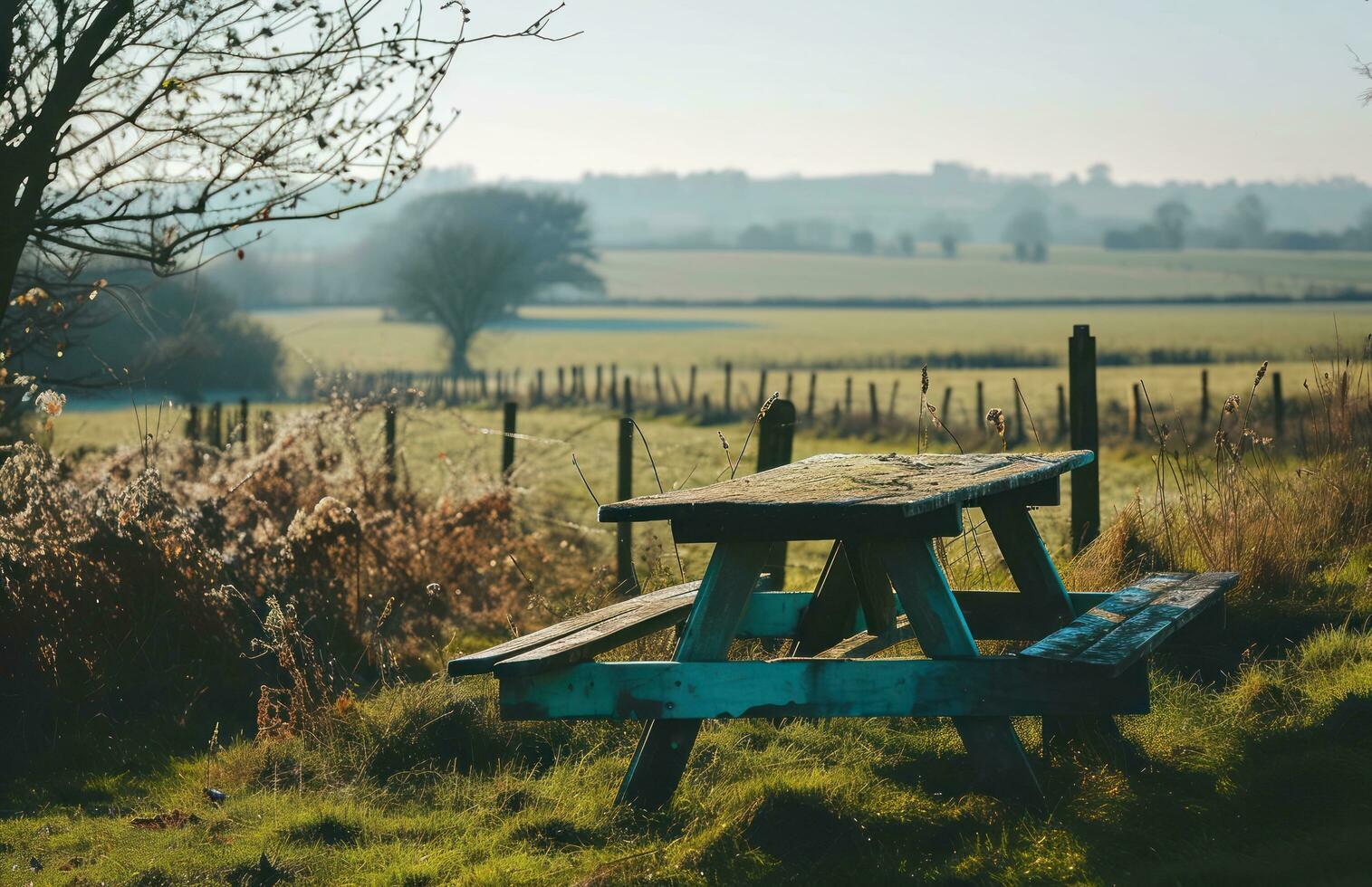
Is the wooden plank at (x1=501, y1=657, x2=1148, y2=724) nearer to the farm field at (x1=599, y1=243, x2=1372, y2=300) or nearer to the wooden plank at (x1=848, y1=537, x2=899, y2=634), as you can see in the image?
the wooden plank at (x1=848, y1=537, x2=899, y2=634)

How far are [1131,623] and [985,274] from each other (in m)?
110

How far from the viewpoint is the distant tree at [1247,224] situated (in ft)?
418

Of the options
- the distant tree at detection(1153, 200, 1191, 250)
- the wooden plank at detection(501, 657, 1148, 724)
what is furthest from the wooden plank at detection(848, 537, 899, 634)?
the distant tree at detection(1153, 200, 1191, 250)

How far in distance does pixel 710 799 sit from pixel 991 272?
111895 mm

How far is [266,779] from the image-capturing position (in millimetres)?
5074

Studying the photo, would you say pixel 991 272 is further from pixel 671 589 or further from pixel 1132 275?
pixel 671 589

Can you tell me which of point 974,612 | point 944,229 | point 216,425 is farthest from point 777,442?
point 944,229

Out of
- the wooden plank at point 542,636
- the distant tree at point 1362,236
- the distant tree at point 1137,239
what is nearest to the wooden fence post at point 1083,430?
the wooden plank at point 542,636

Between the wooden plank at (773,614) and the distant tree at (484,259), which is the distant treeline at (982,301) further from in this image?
the wooden plank at (773,614)

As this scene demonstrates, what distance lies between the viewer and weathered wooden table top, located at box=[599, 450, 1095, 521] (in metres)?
3.95

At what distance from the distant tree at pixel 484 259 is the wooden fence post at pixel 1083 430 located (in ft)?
160

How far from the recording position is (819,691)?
4.09 metres

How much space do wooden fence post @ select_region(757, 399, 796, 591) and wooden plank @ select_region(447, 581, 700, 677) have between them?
1.61 m

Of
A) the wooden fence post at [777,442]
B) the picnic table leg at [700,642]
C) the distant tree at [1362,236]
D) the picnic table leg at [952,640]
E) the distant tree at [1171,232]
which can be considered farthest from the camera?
the distant tree at [1171,232]
